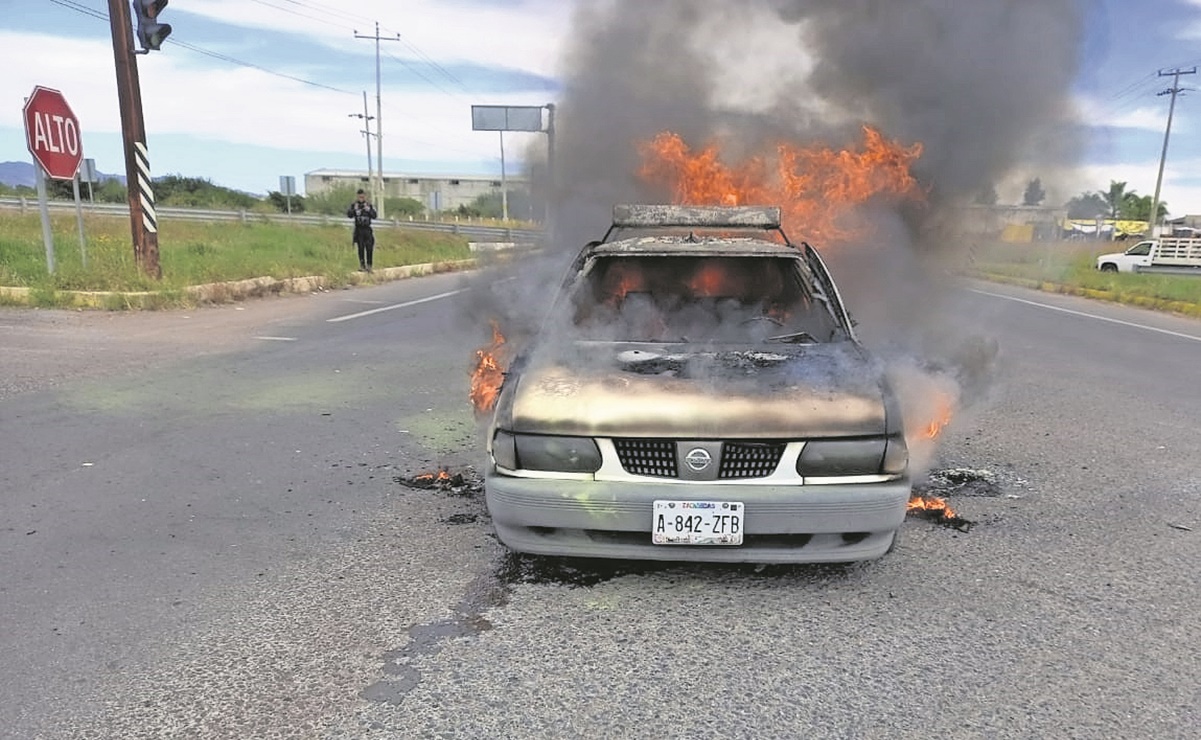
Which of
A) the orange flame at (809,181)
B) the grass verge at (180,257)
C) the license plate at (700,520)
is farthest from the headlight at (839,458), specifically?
the grass verge at (180,257)

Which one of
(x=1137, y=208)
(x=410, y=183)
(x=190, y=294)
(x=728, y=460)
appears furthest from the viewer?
(x=410, y=183)

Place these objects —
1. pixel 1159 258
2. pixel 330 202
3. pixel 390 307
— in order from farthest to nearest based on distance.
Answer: pixel 330 202 → pixel 1159 258 → pixel 390 307

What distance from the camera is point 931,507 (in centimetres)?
396

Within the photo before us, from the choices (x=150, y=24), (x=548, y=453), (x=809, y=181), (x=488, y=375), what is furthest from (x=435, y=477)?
(x=150, y=24)

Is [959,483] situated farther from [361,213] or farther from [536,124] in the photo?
[361,213]

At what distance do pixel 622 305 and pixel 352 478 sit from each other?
1.79m

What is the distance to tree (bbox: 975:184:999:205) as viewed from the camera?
7598mm

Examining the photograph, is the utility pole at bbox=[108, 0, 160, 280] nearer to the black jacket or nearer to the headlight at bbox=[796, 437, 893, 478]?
the black jacket

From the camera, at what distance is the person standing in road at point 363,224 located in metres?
17.2

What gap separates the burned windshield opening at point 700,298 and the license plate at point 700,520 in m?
1.27

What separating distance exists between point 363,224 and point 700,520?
1631 centimetres

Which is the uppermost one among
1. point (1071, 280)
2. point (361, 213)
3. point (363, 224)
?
point (361, 213)

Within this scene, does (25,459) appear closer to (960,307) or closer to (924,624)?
(924,624)

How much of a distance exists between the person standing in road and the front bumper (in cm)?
1535
